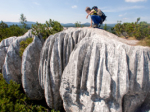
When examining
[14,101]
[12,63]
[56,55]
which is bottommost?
[14,101]

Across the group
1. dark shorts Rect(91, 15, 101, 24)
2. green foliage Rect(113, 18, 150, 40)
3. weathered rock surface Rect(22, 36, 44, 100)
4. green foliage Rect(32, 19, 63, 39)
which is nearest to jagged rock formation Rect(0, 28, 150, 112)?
dark shorts Rect(91, 15, 101, 24)

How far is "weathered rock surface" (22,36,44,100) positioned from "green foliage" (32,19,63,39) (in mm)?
829

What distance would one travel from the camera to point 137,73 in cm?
527

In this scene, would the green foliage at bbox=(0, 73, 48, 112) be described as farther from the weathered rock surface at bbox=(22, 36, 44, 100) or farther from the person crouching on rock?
the person crouching on rock

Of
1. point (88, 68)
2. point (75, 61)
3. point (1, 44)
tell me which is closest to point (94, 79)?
point (88, 68)

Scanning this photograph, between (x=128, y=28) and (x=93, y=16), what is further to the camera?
(x=128, y=28)

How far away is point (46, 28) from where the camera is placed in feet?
35.0

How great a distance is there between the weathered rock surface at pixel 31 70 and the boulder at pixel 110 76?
4796 millimetres

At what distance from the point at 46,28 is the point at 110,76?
8300mm

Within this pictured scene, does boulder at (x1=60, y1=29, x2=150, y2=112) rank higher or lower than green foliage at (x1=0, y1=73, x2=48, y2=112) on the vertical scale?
higher

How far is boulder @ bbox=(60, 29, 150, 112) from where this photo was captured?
17.1ft

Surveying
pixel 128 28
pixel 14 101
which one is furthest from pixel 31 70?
pixel 128 28

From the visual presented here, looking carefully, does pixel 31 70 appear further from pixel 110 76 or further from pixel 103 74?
pixel 110 76

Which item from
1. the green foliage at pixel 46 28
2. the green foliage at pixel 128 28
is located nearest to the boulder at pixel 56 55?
the green foliage at pixel 46 28
